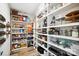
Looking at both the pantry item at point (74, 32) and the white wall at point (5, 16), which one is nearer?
the pantry item at point (74, 32)

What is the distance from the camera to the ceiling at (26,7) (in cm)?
133

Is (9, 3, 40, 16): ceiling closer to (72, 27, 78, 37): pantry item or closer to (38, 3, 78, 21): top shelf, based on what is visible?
(38, 3, 78, 21): top shelf

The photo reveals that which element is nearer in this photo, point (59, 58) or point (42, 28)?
point (59, 58)

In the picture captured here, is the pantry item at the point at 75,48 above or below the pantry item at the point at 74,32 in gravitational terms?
below

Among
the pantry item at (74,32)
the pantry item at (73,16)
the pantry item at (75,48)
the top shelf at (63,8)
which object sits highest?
the top shelf at (63,8)

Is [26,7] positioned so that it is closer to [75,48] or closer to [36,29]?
[36,29]

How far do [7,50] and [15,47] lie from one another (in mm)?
119

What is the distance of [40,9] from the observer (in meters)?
1.43

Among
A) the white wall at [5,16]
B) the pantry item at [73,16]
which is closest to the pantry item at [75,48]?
the pantry item at [73,16]

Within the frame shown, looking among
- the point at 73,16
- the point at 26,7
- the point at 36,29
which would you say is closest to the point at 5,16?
the point at 26,7

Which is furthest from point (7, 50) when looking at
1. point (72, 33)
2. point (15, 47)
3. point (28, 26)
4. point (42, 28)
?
point (72, 33)

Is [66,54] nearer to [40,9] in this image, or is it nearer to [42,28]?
[42,28]

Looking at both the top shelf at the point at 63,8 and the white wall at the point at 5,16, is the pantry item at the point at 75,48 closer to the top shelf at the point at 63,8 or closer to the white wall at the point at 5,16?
the top shelf at the point at 63,8

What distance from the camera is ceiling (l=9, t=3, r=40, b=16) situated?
133cm
